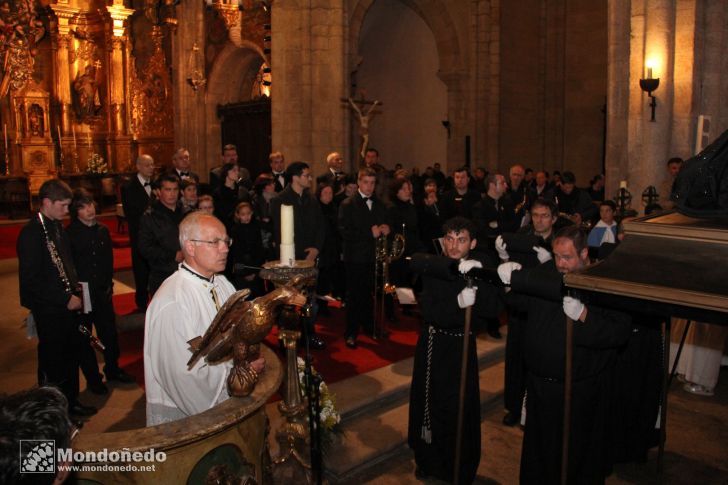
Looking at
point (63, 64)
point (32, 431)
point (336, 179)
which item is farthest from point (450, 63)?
point (32, 431)

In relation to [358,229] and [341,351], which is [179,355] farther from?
[358,229]

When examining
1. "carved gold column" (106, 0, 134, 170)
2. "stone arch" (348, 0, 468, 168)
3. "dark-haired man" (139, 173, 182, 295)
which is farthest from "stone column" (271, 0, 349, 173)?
"carved gold column" (106, 0, 134, 170)

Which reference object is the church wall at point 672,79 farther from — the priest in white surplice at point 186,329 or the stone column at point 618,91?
the priest in white surplice at point 186,329

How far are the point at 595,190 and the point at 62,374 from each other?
11.1 metres

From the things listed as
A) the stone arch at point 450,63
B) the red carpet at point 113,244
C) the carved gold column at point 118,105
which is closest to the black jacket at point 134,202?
the red carpet at point 113,244

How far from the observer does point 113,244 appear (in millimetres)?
13391

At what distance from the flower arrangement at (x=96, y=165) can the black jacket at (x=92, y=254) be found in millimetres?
14983

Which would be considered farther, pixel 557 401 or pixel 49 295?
pixel 49 295

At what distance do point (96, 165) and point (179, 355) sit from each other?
1825 centimetres

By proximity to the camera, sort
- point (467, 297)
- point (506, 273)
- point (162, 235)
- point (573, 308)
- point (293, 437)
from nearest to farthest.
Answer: point (506, 273) < point (573, 308) < point (467, 297) < point (293, 437) < point (162, 235)

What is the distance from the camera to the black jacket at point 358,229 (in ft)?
22.2

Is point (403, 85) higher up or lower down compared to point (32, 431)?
higher up

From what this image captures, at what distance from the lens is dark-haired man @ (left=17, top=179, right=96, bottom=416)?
15.3 feet

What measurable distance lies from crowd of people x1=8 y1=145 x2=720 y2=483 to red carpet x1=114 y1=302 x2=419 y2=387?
0.23 metres
